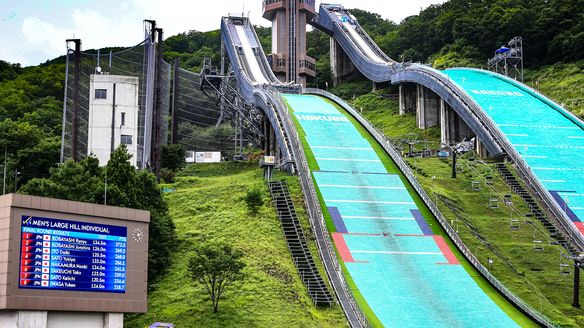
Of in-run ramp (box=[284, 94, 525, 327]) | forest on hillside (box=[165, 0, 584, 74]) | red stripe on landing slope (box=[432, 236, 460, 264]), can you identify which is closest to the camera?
in-run ramp (box=[284, 94, 525, 327])

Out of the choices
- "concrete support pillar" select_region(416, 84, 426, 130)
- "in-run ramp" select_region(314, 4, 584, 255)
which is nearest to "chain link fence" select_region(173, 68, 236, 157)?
"in-run ramp" select_region(314, 4, 584, 255)

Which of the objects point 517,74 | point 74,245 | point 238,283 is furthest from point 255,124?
point 74,245

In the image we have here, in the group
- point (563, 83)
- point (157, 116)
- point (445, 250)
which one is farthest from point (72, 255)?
point (563, 83)

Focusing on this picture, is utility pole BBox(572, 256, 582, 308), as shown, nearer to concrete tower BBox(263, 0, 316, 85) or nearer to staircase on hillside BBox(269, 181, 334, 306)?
staircase on hillside BBox(269, 181, 334, 306)

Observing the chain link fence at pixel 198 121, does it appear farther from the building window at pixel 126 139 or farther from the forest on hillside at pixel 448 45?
the building window at pixel 126 139

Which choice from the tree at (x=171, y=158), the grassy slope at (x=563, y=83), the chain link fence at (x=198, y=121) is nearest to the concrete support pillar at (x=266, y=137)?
the tree at (x=171, y=158)

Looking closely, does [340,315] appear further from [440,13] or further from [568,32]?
[440,13]
